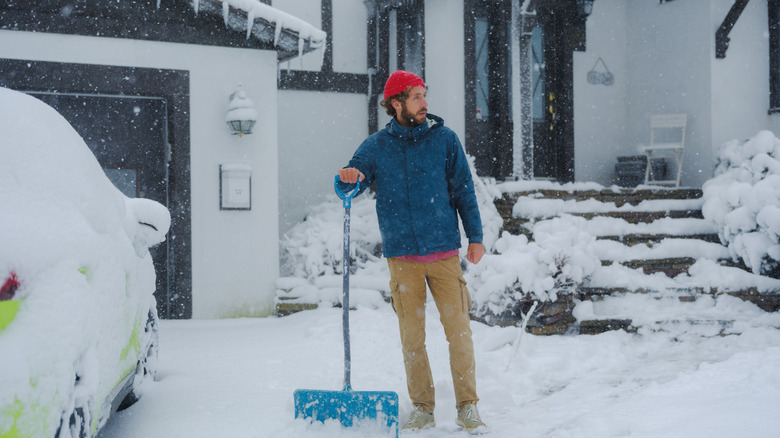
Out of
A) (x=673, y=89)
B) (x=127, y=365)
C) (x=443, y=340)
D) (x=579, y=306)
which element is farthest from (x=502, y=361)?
(x=673, y=89)

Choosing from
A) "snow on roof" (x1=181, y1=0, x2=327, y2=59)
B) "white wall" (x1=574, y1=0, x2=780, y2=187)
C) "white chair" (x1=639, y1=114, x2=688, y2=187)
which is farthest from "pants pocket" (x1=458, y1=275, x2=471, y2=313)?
"white wall" (x1=574, y1=0, x2=780, y2=187)

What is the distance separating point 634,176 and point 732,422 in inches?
314

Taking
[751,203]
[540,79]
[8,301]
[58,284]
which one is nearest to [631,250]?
[751,203]

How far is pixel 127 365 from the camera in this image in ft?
11.2

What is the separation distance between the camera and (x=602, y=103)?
11461mm

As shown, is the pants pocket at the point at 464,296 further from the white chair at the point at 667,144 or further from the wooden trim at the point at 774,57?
the wooden trim at the point at 774,57

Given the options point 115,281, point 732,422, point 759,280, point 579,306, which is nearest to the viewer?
point 115,281

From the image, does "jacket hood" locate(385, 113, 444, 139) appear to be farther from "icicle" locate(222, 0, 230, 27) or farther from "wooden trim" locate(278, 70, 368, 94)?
"wooden trim" locate(278, 70, 368, 94)

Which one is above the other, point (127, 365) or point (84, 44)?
point (84, 44)

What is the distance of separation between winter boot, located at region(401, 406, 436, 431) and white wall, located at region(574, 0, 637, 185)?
26.8ft

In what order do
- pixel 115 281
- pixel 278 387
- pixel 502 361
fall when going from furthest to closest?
pixel 502 361 < pixel 278 387 < pixel 115 281

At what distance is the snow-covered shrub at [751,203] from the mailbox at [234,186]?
17.5 ft

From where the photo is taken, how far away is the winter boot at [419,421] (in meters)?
3.72

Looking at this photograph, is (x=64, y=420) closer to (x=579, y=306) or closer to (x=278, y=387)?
(x=278, y=387)
